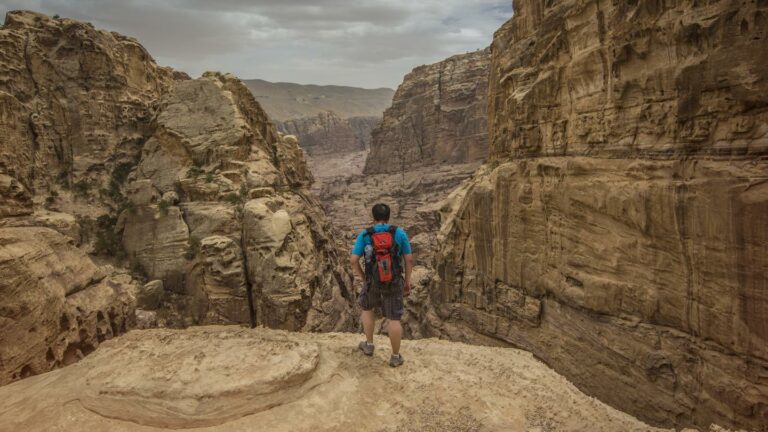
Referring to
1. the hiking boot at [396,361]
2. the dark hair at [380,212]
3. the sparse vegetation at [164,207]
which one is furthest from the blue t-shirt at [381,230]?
the sparse vegetation at [164,207]

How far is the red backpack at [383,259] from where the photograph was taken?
20.7 feet

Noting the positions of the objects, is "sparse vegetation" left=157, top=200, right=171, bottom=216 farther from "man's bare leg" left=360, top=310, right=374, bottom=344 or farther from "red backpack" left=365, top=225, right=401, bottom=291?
"red backpack" left=365, top=225, right=401, bottom=291

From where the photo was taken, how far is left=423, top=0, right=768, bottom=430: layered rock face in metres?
10.1

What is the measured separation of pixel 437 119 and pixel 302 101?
113560 mm

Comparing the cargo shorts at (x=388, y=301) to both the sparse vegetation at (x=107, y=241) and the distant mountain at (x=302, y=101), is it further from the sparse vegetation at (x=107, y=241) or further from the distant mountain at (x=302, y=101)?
the distant mountain at (x=302, y=101)

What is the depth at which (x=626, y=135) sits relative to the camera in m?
13.1

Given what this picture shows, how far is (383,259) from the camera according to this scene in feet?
20.8

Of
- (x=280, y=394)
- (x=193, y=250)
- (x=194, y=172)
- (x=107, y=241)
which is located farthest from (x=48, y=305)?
(x=107, y=241)

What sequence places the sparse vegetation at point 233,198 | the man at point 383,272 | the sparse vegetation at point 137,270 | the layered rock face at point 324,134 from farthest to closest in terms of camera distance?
the layered rock face at point 324,134 → the sparse vegetation at point 233,198 → the sparse vegetation at point 137,270 → the man at point 383,272

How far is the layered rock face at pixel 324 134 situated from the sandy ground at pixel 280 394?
11536 centimetres

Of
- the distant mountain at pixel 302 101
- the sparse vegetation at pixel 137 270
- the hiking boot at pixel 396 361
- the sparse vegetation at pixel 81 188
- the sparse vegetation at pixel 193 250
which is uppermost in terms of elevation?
the distant mountain at pixel 302 101

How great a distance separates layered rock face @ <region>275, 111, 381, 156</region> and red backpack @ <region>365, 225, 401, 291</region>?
115 metres

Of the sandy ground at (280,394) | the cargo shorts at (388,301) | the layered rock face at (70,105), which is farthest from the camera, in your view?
the layered rock face at (70,105)

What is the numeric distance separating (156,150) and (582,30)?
21.2 meters
